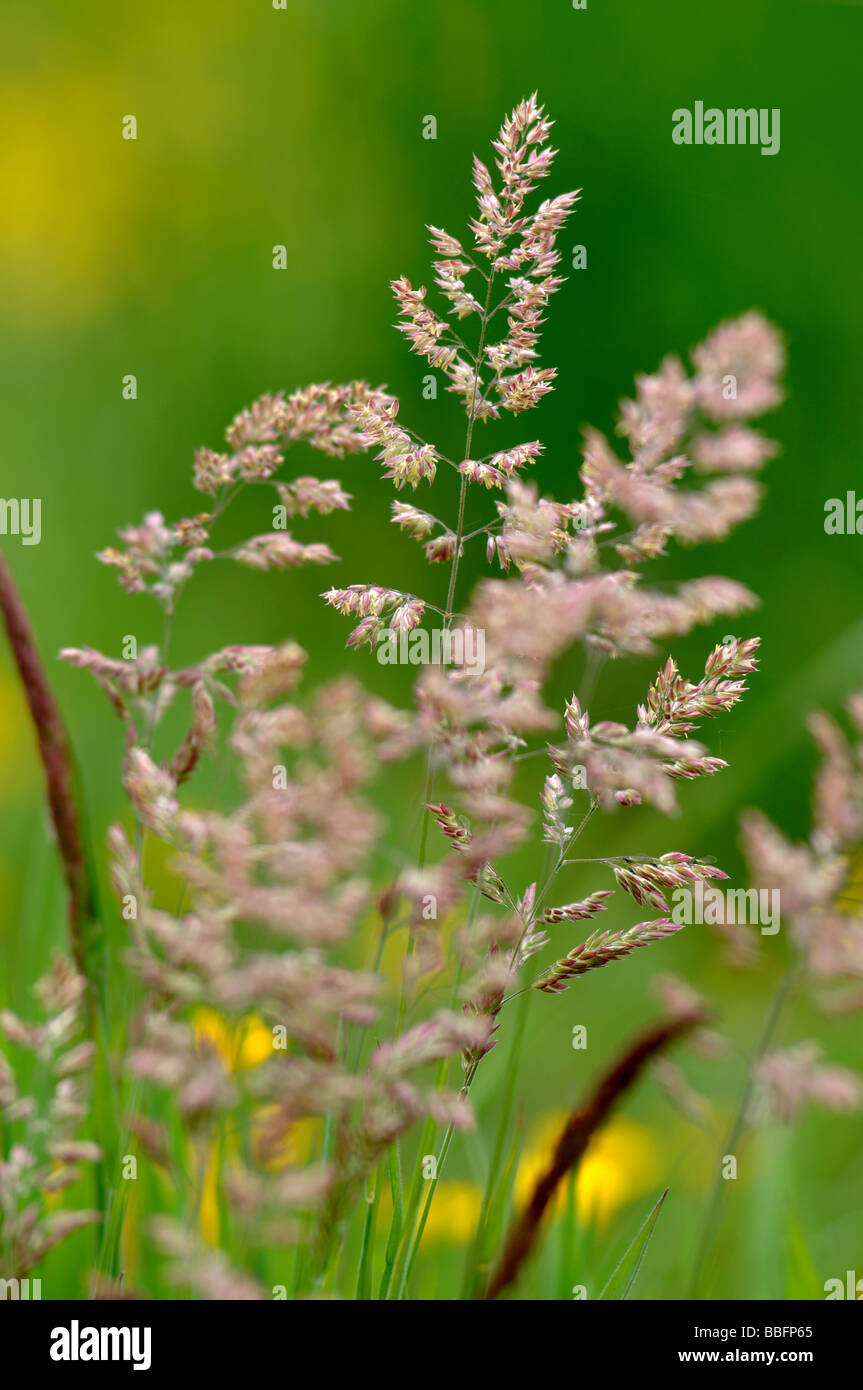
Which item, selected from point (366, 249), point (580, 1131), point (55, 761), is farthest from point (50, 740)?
point (366, 249)

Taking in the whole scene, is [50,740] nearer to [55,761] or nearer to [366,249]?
[55,761]

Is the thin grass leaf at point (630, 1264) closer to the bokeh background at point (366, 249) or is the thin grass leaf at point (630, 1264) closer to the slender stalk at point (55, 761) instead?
the slender stalk at point (55, 761)

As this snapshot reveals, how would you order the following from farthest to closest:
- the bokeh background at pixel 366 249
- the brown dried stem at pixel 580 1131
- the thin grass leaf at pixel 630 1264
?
the bokeh background at pixel 366 249 → the thin grass leaf at pixel 630 1264 → the brown dried stem at pixel 580 1131

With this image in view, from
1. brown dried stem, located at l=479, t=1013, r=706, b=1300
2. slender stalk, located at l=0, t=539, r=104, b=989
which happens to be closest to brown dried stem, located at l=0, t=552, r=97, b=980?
slender stalk, located at l=0, t=539, r=104, b=989

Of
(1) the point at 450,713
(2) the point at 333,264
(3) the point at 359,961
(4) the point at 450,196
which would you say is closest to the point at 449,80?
(4) the point at 450,196

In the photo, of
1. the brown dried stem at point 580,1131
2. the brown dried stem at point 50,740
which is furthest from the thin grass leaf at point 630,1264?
the brown dried stem at point 50,740

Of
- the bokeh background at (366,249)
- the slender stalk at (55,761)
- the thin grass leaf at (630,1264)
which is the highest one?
the bokeh background at (366,249)

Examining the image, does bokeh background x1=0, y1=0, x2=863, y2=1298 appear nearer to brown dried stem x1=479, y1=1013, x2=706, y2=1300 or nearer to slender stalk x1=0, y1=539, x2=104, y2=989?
slender stalk x1=0, y1=539, x2=104, y2=989

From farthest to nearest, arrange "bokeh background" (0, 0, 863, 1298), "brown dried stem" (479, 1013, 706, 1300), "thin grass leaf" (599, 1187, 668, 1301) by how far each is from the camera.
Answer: "bokeh background" (0, 0, 863, 1298) → "thin grass leaf" (599, 1187, 668, 1301) → "brown dried stem" (479, 1013, 706, 1300)
